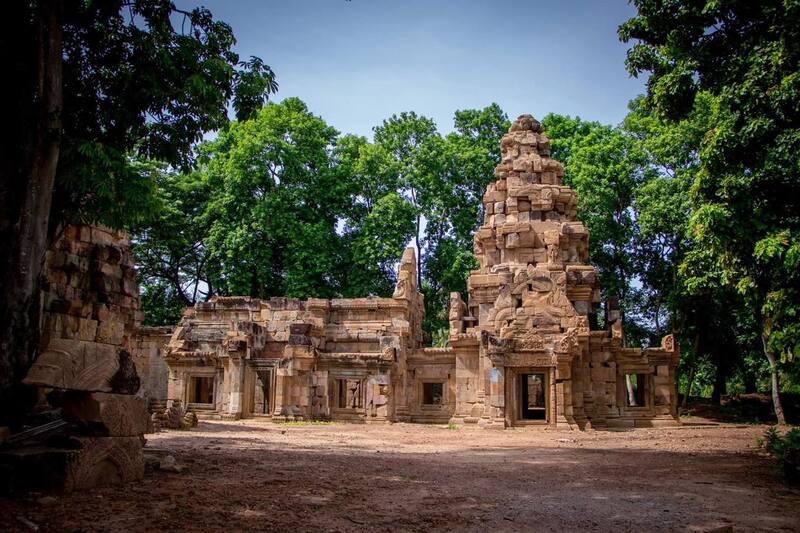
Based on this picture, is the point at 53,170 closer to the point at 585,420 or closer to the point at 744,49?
the point at 744,49

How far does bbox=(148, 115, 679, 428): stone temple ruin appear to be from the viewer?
20.9 metres

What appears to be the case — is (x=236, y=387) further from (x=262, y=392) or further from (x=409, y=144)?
(x=409, y=144)

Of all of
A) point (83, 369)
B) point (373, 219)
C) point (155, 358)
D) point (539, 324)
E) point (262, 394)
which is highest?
point (373, 219)

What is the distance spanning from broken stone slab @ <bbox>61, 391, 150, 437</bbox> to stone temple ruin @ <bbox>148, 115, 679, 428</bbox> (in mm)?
14408

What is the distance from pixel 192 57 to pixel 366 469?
6.69 m

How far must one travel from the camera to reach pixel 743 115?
438 inches

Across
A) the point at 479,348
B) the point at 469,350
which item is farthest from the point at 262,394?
the point at 479,348

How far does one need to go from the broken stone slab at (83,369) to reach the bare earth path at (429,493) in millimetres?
1183

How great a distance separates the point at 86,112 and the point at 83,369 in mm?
4442

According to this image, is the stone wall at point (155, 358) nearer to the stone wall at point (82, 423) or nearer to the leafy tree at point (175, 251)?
the leafy tree at point (175, 251)

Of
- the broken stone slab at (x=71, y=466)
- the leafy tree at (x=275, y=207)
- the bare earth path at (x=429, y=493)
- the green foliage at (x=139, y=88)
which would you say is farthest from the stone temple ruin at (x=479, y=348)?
the broken stone slab at (x=71, y=466)

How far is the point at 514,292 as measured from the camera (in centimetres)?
2230

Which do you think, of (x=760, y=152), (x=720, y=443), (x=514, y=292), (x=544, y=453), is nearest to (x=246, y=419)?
(x=514, y=292)

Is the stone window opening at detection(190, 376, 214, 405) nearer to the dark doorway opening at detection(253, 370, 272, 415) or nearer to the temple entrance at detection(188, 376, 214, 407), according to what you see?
the temple entrance at detection(188, 376, 214, 407)
